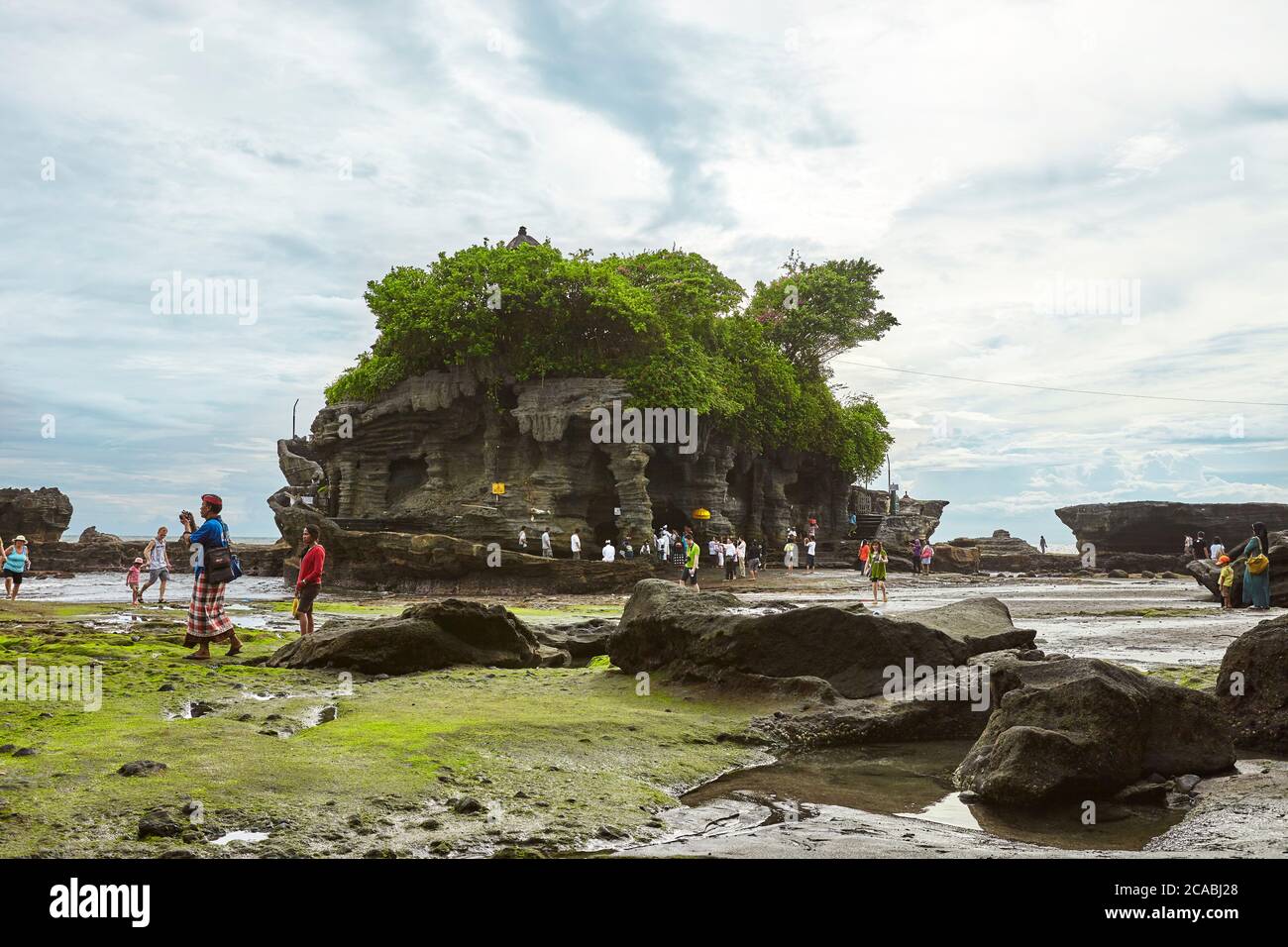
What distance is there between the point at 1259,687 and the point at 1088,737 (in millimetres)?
2384

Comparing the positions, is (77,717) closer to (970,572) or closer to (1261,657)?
(1261,657)

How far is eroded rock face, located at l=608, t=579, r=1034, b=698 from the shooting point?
32.2ft

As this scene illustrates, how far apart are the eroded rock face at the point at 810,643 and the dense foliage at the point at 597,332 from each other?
2736 centimetres

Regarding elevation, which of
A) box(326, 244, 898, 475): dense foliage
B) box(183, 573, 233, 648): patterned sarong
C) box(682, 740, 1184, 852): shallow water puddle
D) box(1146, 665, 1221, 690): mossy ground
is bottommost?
box(682, 740, 1184, 852): shallow water puddle

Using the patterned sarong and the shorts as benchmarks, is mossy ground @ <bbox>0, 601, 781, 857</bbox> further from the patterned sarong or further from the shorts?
the shorts

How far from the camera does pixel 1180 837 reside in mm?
5531

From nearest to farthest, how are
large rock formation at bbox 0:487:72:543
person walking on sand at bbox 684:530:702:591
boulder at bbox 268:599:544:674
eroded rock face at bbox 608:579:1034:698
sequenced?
eroded rock face at bbox 608:579:1034:698 → boulder at bbox 268:599:544:674 → person walking on sand at bbox 684:530:702:591 → large rock formation at bbox 0:487:72:543

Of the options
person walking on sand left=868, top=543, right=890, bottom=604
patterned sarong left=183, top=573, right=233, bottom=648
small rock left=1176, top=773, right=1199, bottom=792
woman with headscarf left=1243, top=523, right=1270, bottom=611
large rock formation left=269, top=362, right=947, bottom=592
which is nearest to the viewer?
small rock left=1176, top=773, right=1199, bottom=792

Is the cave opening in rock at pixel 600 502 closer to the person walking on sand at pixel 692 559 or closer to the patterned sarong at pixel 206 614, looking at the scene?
the person walking on sand at pixel 692 559

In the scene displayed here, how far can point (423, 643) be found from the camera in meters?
11.6

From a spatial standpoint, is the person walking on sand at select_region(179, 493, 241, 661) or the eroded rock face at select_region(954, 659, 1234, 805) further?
the person walking on sand at select_region(179, 493, 241, 661)

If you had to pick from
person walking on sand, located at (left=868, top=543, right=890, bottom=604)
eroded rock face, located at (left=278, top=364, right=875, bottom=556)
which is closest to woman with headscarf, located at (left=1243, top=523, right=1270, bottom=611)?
person walking on sand, located at (left=868, top=543, right=890, bottom=604)

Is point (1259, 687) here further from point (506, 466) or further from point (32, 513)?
point (32, 513)

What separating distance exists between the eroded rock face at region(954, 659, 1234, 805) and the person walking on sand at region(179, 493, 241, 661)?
29.2 ft
